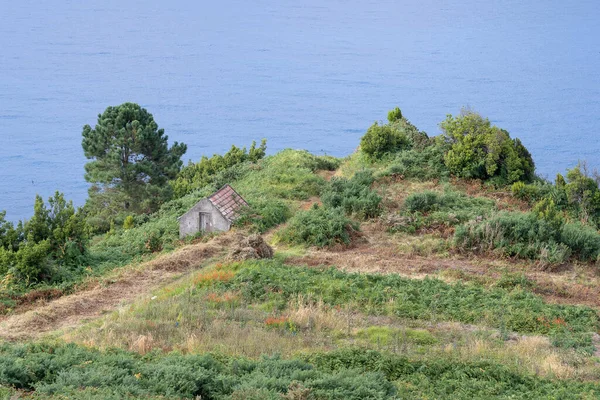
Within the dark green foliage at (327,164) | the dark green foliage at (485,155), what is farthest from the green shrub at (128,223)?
the dark green foliage at (485,155)

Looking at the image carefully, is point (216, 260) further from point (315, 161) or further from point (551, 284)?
point (315, 161)

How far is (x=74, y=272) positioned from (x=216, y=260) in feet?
14.1

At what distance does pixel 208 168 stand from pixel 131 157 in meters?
5.48

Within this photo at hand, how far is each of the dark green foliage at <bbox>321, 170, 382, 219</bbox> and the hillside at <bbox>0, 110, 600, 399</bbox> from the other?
6cm

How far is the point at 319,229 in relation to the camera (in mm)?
23312

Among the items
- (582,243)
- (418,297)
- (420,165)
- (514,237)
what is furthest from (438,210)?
(418,297)

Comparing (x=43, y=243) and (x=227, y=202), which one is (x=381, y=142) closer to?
(x=227, y=202)

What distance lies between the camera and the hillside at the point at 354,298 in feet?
38.8

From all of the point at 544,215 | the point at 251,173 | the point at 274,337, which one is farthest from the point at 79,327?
the point at 251,173

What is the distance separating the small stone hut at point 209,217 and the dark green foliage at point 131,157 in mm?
12400

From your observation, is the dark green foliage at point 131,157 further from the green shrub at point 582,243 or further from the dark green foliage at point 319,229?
the green shrub at point 582,243

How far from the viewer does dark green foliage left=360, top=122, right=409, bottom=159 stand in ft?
107

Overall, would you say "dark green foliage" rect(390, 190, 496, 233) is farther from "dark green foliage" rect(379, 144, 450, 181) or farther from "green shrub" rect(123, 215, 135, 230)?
"green shrub" rect(123, 215, 135, 230)

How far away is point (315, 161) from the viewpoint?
1368 inches
